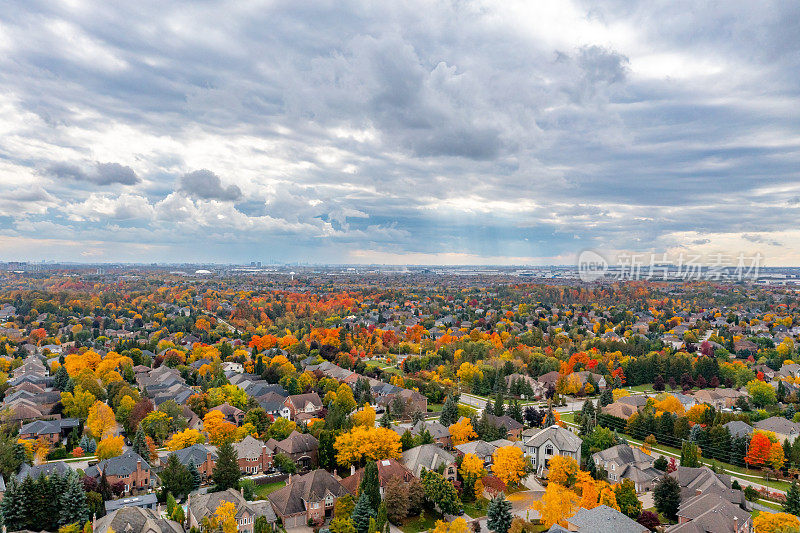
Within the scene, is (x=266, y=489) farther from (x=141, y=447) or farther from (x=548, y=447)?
(x=548, y=447)

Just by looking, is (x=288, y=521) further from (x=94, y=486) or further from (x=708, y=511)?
(x=708, y=511)

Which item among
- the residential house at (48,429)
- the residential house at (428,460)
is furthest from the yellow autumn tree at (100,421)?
the residential house at (428,460)

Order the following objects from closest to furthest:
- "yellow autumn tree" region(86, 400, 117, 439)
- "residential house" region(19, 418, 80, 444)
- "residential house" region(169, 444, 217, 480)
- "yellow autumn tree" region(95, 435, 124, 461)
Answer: "residential house" region(169, 444, 217, 480) → "yellow autumn tree" region(95, 435, 124, 461) → "residential house" region(19, 418, 80, 444) → "yellow autumn tree" region(86, 400, 117, 439)

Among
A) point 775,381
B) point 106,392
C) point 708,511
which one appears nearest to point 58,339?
point 106,392

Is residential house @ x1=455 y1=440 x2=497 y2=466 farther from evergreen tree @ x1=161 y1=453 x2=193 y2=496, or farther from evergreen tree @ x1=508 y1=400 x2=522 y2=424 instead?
evergreen tree @ x1=161 y1=453 x2=193 y2=496

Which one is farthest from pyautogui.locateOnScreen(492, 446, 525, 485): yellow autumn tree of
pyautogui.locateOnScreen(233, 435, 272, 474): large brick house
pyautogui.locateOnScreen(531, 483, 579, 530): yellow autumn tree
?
pyautogui.locateOnScreen(233, 435, 272, 474): large brick house

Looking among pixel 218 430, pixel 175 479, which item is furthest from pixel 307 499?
pixel 218 430
